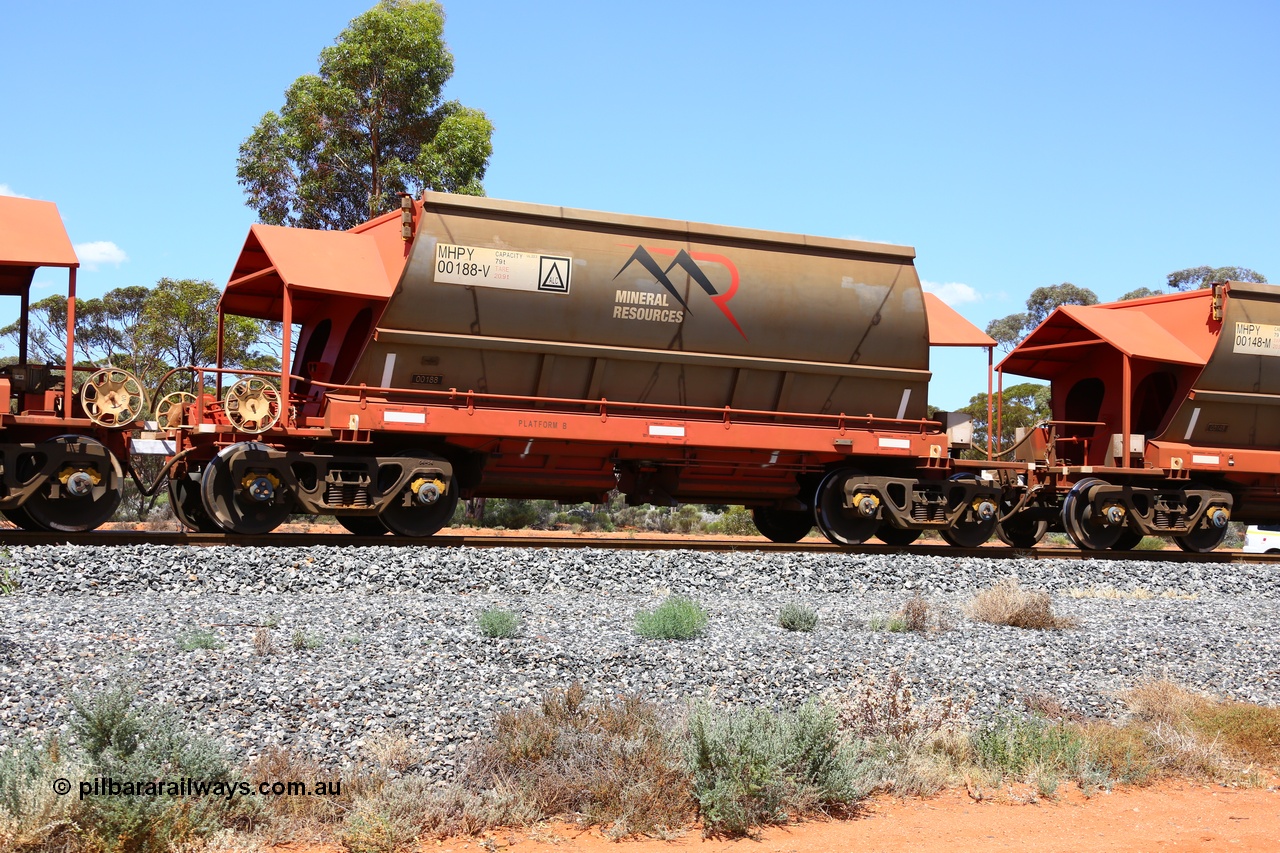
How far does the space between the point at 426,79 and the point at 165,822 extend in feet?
89.4

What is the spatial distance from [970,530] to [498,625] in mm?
9807

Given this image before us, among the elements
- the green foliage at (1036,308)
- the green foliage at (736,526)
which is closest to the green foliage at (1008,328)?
the green foliage at (1036,308)

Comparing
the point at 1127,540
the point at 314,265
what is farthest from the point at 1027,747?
the point at 1127,540

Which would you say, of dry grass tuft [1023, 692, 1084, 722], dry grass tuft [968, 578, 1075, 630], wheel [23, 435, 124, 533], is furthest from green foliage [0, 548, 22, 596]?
dry grass tuft [968, 578, 1075, 630]

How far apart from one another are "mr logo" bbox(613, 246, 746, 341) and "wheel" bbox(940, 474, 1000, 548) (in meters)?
4.17

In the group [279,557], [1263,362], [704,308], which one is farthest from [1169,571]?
[279,557]

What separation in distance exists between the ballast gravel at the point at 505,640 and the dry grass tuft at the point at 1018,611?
21cm

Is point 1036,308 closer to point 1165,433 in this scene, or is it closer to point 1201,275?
point 1201,275

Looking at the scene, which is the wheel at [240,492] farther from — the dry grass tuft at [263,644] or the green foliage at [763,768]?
the green foliage at [763,768]

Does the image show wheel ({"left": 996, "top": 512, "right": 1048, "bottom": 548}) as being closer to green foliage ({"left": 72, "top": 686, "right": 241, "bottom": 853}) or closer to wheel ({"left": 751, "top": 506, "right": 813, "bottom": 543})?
wheel ({"left": 751, "top": 506, "right": 813, "bottom": 543})

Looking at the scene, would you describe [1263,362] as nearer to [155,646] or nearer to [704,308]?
[704,308]

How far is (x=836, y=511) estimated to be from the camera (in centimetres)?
1500

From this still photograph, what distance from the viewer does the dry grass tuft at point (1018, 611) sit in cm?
974

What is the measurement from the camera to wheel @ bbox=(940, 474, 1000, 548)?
613 inches
